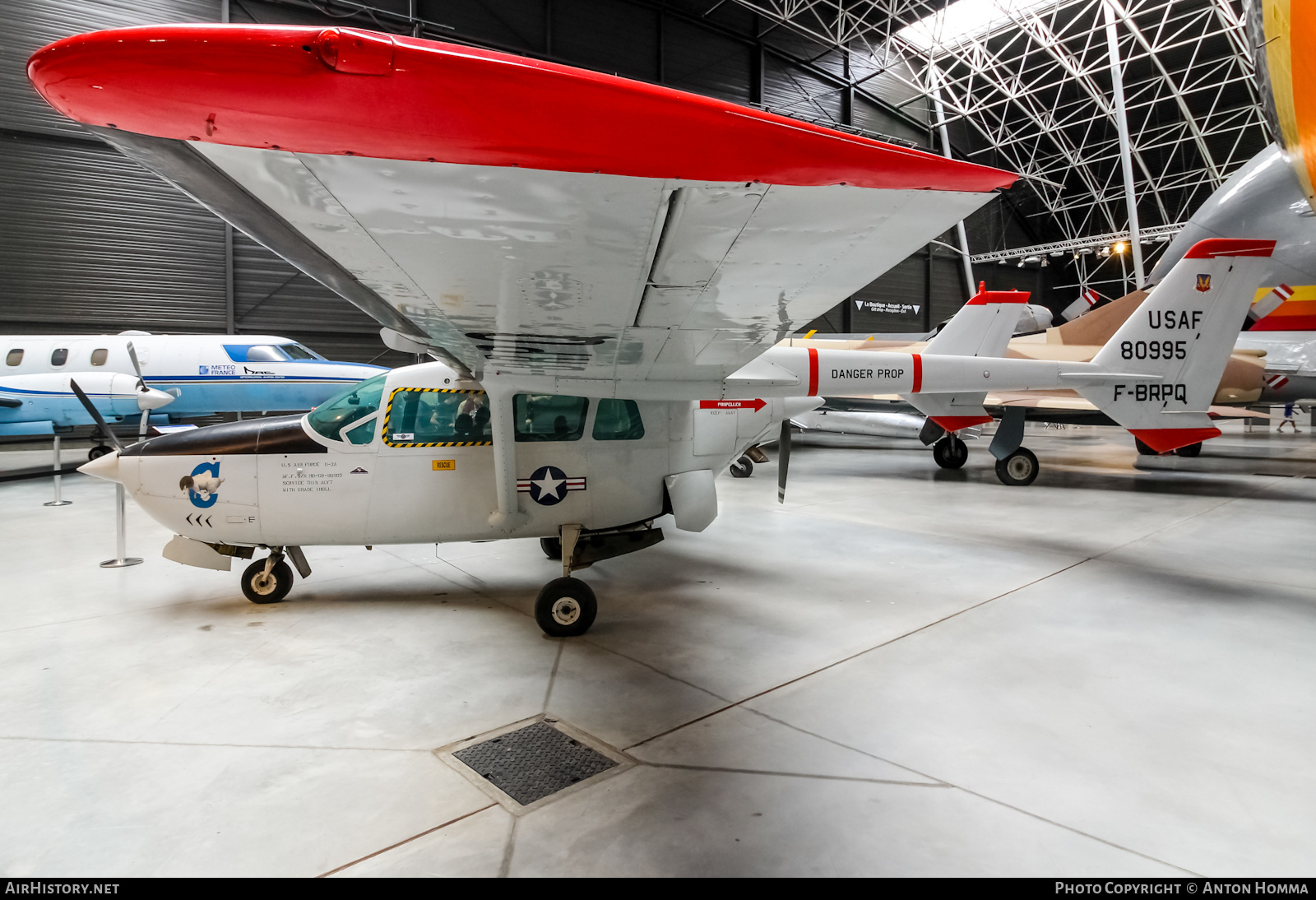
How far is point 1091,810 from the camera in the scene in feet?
8.14

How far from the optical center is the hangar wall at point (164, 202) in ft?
49.1

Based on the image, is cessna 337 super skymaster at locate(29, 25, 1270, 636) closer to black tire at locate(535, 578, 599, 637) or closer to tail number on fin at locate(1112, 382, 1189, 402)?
black tire at locate(535, 578, 599, 637)

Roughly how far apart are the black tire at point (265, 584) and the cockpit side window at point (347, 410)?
3.95ft

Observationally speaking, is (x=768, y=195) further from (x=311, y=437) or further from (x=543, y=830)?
(x=311, y=437)

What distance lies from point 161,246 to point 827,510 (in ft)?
59.3

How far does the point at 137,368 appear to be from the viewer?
Answer: 11.6m

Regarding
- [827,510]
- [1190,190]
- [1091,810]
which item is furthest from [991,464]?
[1190,190]

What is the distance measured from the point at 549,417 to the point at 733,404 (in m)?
1.66

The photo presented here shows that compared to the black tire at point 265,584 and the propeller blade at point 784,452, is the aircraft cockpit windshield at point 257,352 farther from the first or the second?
the propeller blade at point 784,452

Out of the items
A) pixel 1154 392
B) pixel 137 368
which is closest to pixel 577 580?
pixel 1154 392

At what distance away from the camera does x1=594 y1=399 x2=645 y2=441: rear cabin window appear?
5.05 meters

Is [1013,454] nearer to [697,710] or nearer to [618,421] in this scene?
[618,421]

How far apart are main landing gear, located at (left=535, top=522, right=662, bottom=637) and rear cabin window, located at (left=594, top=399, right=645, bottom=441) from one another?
2.54 feet

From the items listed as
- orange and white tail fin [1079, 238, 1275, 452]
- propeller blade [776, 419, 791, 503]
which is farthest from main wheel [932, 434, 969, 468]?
propeller blade [776, 419, 791, 503]
